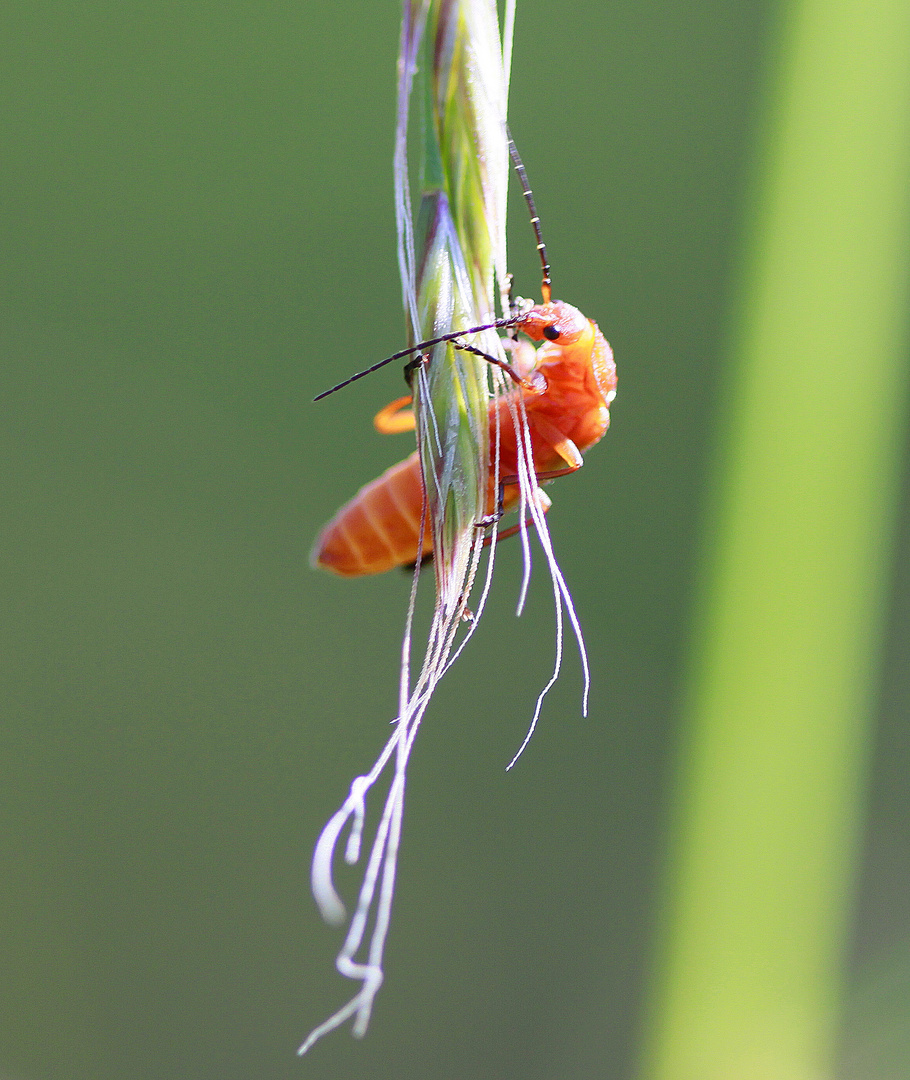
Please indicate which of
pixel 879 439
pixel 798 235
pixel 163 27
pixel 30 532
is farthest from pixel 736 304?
pixel 30 532

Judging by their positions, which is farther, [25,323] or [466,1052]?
[466,1052]

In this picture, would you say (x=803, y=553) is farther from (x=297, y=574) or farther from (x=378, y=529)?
(x=378, y=529)

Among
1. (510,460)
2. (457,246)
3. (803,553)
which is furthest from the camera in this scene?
(803,553)

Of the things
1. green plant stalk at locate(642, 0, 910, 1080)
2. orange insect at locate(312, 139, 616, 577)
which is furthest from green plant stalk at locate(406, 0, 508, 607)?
green plant stalk at locate(642, 0, 910, 1080)

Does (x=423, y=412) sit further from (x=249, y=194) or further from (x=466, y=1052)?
(x=466, y=1052)

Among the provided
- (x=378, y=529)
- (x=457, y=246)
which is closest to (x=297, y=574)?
(x=378, y=529)

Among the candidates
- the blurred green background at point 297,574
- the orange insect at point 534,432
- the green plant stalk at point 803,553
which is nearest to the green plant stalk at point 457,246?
the orange insect at point 534,432

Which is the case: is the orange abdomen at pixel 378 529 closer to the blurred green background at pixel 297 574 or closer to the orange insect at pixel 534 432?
the orange insect at pixel 534 432
